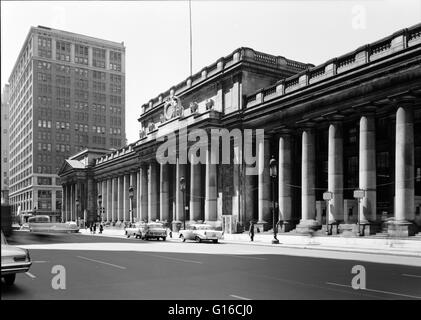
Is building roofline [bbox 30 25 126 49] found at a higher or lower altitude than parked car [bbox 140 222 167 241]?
higher

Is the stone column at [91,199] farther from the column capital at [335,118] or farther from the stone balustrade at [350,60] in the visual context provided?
the column capital at [335,118]

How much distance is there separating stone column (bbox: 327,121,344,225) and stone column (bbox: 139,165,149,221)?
37.8 m

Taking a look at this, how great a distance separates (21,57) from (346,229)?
444 ft

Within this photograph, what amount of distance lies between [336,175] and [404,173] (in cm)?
657

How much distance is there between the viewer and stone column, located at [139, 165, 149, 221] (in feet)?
227

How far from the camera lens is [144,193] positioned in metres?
70.1

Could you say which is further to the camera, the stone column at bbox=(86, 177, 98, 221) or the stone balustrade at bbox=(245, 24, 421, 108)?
the stone column at bbox=(86, 177, 98, 221)

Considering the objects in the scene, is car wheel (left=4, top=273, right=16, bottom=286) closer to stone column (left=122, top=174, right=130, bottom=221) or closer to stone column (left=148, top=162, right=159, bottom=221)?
stone column (left=148, top=162, right=159, bottom=221)

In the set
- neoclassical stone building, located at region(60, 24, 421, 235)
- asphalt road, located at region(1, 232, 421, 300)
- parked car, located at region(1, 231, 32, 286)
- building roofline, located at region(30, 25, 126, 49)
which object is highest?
building roofline, located at region(30, 25, 126, 49)

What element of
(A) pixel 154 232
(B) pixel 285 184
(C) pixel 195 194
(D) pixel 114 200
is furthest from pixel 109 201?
(B) pixel 285 184

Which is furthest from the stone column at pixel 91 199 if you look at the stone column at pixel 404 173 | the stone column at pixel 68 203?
the stone column at pixel 404 173

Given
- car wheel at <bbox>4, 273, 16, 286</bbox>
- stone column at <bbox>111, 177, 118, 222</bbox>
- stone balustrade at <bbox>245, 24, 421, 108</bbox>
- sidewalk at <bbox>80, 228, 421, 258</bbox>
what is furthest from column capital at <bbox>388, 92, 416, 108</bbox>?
stone column at <bbox>111, 177, 118, 222</bbox>

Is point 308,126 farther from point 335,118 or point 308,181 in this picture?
point 308,181

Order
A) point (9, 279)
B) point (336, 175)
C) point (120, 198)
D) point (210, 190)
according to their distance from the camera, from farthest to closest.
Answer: point (120, 198) < point (210, 190) < point (336, 175) < point (9, 279)
